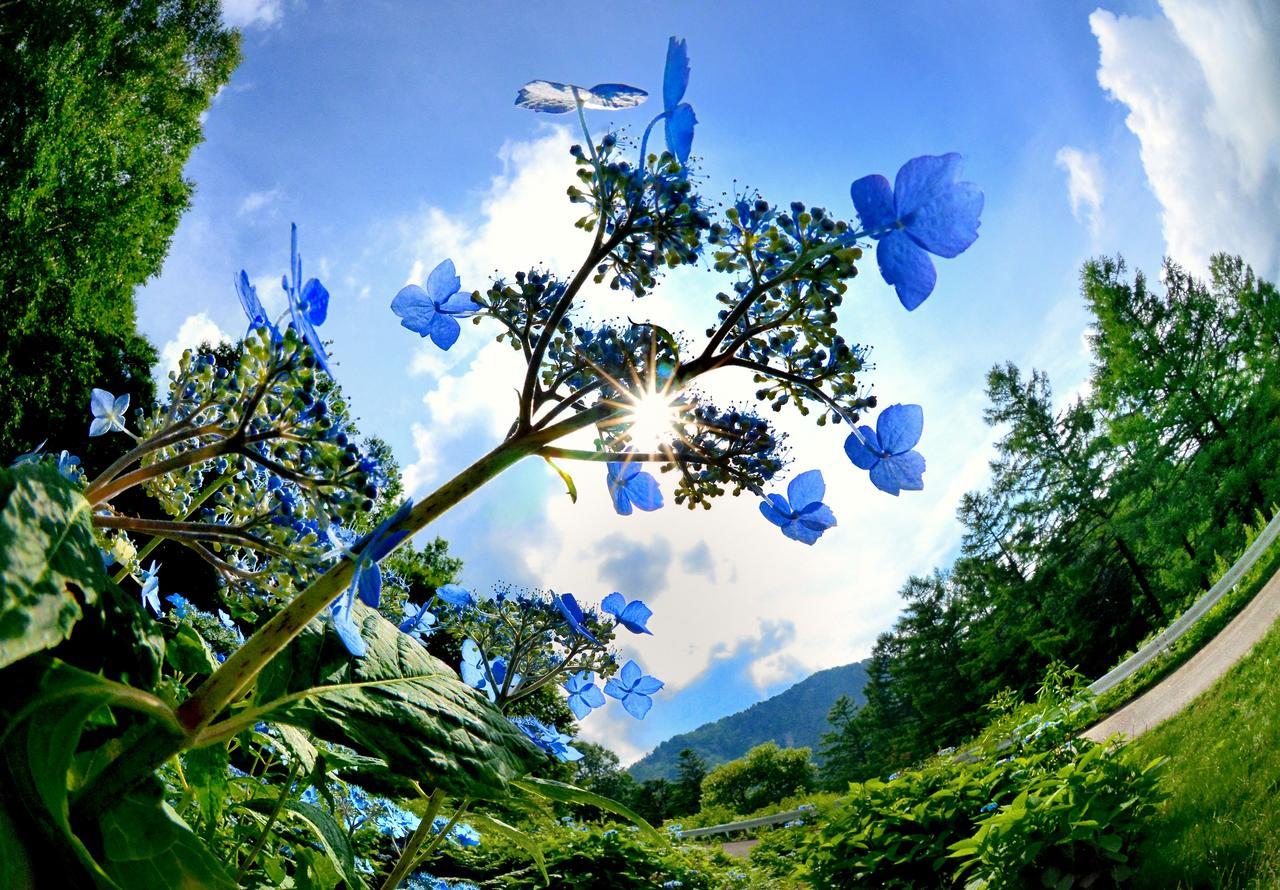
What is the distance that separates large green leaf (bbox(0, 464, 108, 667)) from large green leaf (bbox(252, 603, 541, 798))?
0.20m

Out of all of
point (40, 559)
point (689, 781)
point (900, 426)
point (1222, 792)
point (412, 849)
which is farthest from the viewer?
point (689, 781)

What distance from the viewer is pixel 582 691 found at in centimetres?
185

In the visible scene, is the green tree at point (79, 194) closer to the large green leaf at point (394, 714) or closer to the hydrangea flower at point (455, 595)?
the hydrangea flower at point (455, 595)

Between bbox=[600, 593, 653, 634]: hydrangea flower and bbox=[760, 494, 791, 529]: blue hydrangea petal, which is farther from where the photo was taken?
bbox=[600, 593, 653, 634]: hydrangea flower

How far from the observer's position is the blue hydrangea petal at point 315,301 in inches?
32.2

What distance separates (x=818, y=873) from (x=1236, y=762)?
3.47 meters

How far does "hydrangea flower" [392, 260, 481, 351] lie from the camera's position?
1.06 metres

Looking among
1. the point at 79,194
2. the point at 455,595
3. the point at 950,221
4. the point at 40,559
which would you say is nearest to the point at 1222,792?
the point at 455,595

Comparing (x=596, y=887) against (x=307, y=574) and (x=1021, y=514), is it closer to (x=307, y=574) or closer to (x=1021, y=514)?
(x=307, y=574)

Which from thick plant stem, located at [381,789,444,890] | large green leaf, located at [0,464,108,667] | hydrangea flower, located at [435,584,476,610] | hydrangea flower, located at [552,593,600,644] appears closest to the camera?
large green leaf, located at [0,464,108,667]

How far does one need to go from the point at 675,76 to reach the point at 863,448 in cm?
50

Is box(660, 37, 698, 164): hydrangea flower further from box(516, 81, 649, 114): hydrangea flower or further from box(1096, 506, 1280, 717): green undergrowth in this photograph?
box(1096, 506, 1280, 717): green undergrowth

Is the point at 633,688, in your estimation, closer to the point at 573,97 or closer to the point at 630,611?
the point at 630,611

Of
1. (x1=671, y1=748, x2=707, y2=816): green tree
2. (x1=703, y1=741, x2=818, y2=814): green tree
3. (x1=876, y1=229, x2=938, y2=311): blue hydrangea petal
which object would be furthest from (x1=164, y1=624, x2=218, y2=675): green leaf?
(x1=671, y1=748, x2=707, y2=816): green tree
